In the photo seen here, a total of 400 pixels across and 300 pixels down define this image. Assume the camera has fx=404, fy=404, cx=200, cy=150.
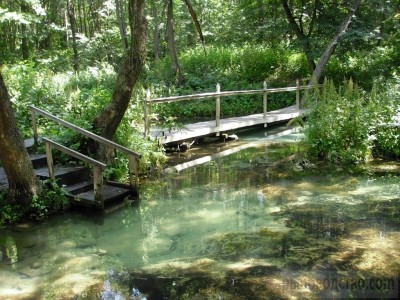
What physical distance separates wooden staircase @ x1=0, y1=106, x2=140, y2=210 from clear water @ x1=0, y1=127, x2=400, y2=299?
0.87 feet

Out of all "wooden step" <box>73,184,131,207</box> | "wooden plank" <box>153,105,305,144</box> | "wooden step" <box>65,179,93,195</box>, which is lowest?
"wooden step" <box>73,184,131,207</box>

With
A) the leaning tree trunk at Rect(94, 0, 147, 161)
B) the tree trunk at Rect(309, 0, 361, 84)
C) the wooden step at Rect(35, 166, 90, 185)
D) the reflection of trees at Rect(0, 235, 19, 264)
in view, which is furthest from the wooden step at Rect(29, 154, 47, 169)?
the tree trunk at Rect(309, 0, 361, 84)

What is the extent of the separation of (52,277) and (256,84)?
1597cm

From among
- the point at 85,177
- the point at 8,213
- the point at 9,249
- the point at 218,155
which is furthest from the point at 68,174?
the point at 218,155

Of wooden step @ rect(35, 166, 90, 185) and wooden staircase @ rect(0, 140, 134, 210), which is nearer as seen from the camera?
wooden staircase @ rect(0, 140, 134, 210)

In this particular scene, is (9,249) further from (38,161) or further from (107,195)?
(38,161)

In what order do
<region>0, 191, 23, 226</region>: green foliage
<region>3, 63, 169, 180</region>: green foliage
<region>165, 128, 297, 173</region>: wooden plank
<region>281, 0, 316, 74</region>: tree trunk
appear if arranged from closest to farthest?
<region>0, 191, 23, 226</region>: green foliage → <region>3, 63, 169, 180</region>: green foliage → <region>165, 128, 297, 173</region>: wooden plank → <region>281, 0, 316, 74</region>: tree trunk

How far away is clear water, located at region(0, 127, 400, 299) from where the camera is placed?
13.4 feet

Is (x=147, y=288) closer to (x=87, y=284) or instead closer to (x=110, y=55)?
(x=87, y=284)

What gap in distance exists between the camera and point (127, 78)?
293 inches

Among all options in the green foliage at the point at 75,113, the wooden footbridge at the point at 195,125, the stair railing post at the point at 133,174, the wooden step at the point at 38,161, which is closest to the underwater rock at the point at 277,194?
the stair railing post at the point at 133,174

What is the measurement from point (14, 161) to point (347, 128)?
681 cm

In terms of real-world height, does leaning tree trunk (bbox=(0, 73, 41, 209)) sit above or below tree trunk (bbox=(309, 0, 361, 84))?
below

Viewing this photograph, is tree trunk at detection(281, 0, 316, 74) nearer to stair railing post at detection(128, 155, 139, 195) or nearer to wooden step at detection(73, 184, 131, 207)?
stair railing post at detection(128, 155, 139, 195)
